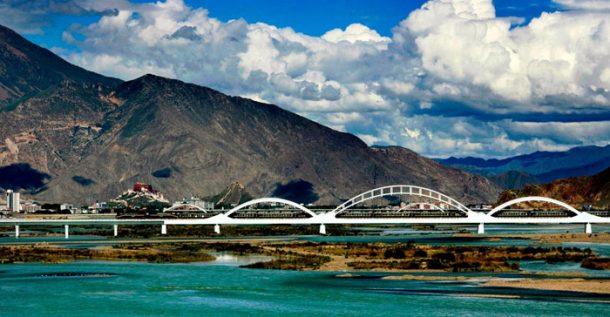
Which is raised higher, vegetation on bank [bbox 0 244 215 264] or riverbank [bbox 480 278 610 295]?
vegetation on bank [bbox 0 244 215 264]

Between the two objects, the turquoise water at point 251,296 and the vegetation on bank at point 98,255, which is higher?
the vegetation on bank at point 98,255

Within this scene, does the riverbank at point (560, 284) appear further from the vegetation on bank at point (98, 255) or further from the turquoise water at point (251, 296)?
the vegetation on bank at point (98, 255)

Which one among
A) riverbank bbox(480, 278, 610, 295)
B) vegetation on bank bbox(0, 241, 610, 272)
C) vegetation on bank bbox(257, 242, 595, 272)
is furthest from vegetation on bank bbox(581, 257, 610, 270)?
riverbank bbox(480, 278, 610, 295)

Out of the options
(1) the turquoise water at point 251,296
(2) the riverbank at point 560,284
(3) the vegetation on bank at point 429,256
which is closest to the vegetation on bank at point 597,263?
(3) the vegetation on bank at point 429,256

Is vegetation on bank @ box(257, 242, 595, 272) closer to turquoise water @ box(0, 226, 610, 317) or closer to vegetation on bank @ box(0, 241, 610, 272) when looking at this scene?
vegetation on bank @ box(0, 241, 610, 272)

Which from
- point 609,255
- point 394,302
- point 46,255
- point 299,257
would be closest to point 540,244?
point 609,255

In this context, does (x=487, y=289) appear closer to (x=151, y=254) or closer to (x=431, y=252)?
(x=431, y=252)

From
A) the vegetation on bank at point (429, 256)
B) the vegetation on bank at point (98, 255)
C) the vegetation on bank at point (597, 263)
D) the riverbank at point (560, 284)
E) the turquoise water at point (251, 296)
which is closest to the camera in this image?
the turquoise water at point (251, 296)

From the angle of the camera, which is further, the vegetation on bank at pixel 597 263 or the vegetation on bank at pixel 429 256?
the vegetation on bank at pixel 429 256

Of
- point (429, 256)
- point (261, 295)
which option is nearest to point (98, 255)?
point (429, 256)
